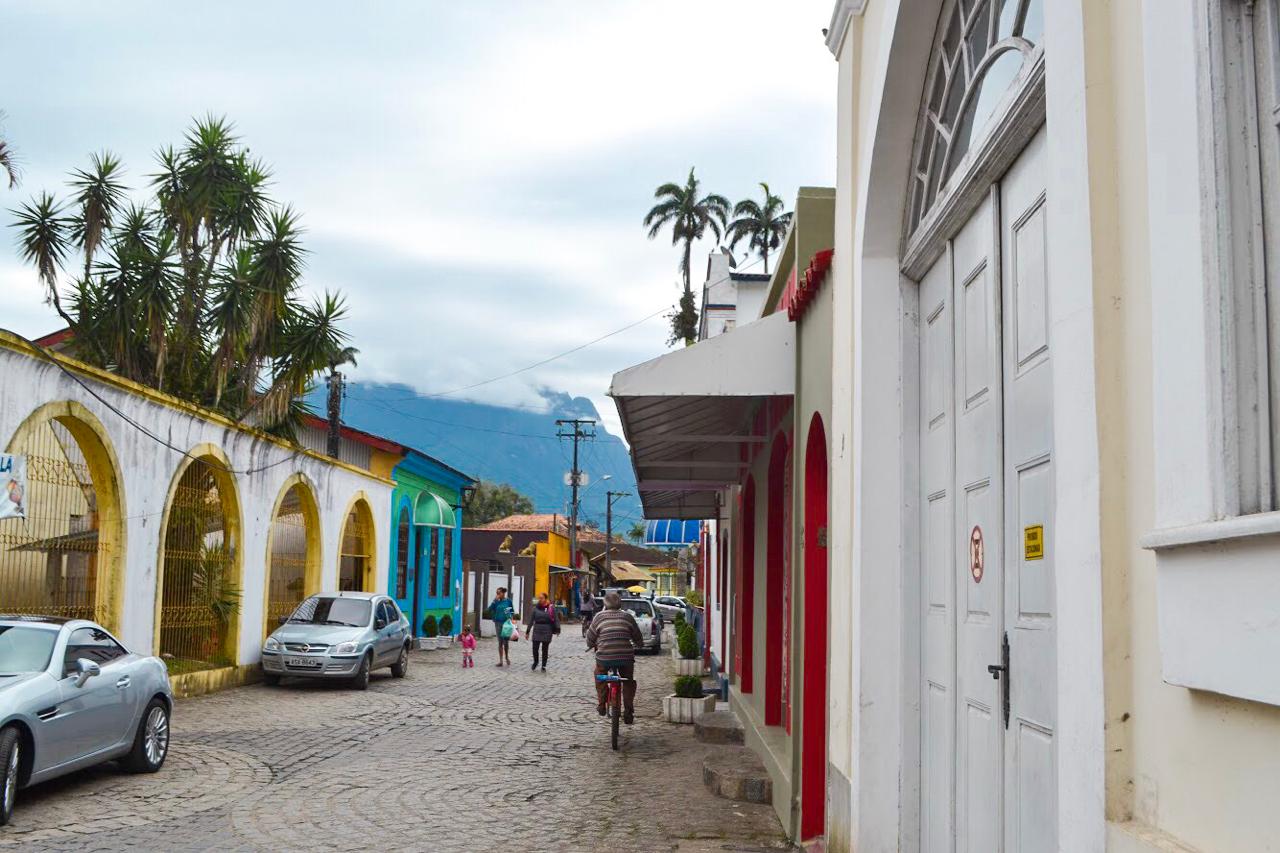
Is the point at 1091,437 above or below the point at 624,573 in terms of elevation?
above

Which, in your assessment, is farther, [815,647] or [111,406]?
[111,406]

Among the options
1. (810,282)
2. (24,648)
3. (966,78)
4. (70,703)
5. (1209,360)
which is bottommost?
(70,703)

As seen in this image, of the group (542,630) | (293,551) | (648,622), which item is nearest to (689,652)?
(542,630)

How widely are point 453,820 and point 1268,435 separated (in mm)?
8256

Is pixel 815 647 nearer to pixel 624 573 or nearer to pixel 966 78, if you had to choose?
pixel 966 78

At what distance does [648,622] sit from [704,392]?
29.2 m

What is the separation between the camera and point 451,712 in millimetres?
17609

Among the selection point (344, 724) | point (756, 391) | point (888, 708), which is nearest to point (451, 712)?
point (344, 724)

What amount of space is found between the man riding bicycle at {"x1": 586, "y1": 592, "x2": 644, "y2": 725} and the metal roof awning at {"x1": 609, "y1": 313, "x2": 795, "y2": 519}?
1.85m

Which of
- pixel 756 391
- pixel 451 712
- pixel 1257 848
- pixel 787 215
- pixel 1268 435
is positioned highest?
pixel 787 215

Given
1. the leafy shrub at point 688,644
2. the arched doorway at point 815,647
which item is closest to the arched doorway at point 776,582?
the arched doorway at point 815,647

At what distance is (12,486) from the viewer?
1257 cm

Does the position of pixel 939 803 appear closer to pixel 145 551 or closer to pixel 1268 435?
pixel 1268 435

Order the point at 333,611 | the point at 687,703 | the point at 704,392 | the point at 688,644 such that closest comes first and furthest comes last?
the point at 704,392, the point at 687,703, the point at 333,611, the point at 688,644
